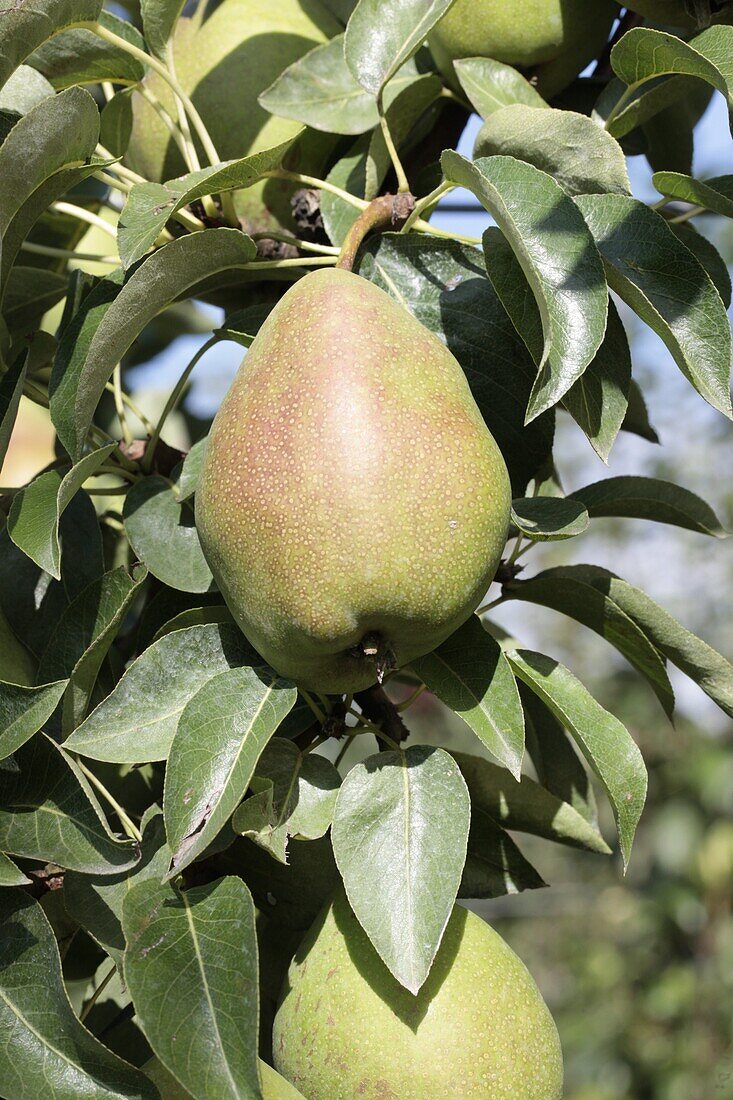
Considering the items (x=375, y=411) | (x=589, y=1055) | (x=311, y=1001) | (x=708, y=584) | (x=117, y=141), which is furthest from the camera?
(x=708, y=584)

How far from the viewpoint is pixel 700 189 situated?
83 cm

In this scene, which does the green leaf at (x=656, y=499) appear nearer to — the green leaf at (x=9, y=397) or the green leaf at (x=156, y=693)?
the green leaf at (x=156, y=693)

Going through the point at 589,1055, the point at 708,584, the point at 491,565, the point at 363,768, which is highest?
the point at 491,565

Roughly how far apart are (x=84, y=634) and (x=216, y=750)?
0.18 meters

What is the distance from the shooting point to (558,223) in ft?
2.42

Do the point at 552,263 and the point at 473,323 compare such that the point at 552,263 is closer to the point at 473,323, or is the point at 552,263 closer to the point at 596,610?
the point at 473,323

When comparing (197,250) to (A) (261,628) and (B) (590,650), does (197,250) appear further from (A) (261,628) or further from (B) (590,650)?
(B) (590,650)

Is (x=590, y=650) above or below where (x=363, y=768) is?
below

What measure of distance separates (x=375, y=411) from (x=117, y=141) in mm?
535

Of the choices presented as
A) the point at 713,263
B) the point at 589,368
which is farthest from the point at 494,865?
the point at 713,263

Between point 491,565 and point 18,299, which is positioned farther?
point 18,299

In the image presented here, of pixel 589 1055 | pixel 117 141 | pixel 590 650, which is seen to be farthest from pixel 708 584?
pixel 117 141

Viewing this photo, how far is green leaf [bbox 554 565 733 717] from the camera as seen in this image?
3.07 ft

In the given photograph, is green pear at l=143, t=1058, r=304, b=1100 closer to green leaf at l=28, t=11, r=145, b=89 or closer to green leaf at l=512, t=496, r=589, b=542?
green leaf at l=512, t=496, r=589, b=542
